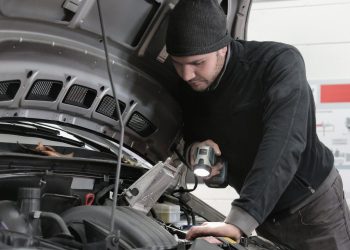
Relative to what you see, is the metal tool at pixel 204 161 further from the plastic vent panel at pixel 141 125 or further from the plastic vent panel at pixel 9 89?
the plastic vent panel at pixel 9 89

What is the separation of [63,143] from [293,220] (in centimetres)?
97

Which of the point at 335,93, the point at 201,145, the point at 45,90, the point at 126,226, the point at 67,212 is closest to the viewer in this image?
the point at 126,226

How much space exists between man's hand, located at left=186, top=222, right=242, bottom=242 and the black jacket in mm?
78

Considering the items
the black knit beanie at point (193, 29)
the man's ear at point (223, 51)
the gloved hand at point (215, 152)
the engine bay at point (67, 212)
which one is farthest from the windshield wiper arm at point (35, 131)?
the man's ear at point (223, 51)

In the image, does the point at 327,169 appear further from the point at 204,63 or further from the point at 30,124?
the point at 30,124

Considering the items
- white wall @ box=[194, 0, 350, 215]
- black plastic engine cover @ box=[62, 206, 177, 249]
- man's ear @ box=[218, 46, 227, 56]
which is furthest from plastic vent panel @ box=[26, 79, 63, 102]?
white wall @ box=[194, 0, 350, 215]

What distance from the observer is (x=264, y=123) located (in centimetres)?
172

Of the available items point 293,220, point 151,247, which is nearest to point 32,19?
point 151,247

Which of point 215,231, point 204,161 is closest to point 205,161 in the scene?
point 204,161

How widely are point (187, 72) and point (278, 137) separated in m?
0.41

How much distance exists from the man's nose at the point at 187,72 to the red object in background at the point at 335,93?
2.19 metres

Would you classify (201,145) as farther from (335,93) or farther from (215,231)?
(335,93)

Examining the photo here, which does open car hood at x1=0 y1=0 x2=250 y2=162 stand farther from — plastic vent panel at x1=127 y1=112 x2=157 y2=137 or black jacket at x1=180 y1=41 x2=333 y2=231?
black jacket at x1=180 y1=41 x2=333 y2=231

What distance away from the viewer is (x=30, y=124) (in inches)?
75.2
